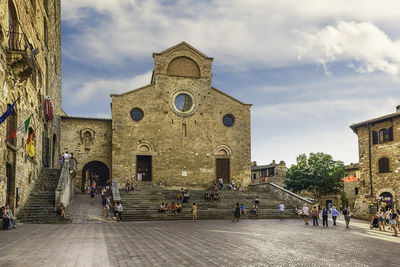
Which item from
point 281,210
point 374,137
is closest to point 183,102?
point 281,210

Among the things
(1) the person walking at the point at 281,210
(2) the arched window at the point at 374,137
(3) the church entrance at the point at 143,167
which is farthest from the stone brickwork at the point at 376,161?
(3) the church entrance at the point at 143,167

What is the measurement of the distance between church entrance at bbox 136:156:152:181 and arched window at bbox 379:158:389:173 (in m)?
19.7

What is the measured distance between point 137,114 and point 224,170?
9866 millimetres

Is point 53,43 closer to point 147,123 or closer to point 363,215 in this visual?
point 147,123

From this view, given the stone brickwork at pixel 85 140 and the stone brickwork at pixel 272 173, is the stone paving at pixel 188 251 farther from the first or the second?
the stone brickwork at pixel 272 173

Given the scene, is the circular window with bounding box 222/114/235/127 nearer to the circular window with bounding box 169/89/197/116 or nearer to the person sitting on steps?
the circular window with bounding box 169/89/197/116

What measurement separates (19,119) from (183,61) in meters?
21.7

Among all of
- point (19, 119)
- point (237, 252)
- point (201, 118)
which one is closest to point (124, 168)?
point (201, 118)

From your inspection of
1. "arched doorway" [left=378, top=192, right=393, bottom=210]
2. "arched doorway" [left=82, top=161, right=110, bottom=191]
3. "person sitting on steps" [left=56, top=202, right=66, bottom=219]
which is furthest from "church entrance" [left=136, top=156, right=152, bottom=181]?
"arched doorway" [left=378, top=192, right=393, bottom=210]

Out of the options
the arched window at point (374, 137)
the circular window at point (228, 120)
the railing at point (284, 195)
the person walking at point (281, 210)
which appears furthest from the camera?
the circular window at point (228, 120)

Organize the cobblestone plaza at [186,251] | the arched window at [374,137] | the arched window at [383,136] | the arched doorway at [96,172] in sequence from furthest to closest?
1. the arched doorway at [96,172]
2. the arched window at [374,137]
3. the arched window at [383,136]
4. the cobblestone plaza at [186,251]

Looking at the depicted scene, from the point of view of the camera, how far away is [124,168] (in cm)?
3494

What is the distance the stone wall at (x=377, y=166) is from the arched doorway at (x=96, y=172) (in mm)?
22291

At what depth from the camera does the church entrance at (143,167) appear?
35719mm
